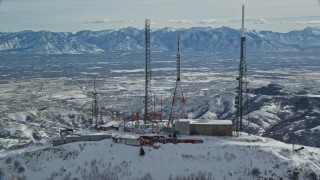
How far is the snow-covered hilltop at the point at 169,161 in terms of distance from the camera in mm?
43812

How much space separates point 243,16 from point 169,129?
15.7m

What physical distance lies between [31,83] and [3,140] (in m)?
101

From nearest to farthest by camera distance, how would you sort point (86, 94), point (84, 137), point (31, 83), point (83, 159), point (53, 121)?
point (83, 159), point (84, 137), point (53, 121), point (86, 94), point (31, 83)

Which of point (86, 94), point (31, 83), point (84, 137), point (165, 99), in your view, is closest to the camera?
point (84, 137)

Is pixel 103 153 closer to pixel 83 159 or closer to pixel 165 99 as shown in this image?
pixel 83 159

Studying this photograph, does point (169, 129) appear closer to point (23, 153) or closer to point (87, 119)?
point (23, 153)

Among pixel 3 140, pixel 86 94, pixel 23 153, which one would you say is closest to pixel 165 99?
pixel 86 94

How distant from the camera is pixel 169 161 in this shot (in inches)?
1797

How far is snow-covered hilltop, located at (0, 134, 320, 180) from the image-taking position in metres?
43.8

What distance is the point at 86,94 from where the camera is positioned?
135375mm

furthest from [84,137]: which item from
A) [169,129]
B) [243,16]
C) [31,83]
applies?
[31,83]

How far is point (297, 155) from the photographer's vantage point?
1841 inches

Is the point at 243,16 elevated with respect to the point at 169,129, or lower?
elevated

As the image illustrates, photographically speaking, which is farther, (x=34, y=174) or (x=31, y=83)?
(x=31, y=83)
